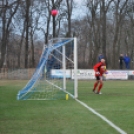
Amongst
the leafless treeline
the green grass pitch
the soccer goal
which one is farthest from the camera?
the leafless treeline

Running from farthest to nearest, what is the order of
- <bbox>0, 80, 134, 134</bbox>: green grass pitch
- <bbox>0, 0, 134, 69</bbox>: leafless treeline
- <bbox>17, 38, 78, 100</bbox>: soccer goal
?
<bbox>0, 0, 134, 69</bbox>: leafless treeline < <bbox>17, 38, 78, 100</bbox>: soccer goal < <bbox>0, 80, 134, 134</bbox>: green grass pitch

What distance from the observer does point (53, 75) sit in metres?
21.8

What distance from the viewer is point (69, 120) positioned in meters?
9.38

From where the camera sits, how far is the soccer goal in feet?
52.4

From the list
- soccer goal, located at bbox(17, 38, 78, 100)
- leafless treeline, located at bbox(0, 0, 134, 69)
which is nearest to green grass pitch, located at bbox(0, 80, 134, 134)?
soccer goal, located at bbox(17, 38, 78, 100)

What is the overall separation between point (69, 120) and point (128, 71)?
27257mm

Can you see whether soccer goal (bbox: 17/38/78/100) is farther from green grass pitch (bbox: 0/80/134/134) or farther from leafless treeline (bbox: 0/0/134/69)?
leafless treeline (bbox: 0/0/134/69)

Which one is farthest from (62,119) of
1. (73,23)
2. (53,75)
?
(73,23)

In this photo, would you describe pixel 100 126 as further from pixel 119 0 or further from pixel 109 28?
pixel 109 28

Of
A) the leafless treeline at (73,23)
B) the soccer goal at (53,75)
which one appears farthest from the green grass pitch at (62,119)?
the leafless treeline at (73,23)

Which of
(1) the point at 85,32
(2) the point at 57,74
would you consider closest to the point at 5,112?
(2) the point at 57,74

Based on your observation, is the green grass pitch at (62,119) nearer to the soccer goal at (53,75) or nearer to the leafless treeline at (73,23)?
the soccer goal at (53,75)

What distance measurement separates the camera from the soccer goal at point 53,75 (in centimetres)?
1597

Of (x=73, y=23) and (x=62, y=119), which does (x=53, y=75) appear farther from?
(x=73, y=23)
